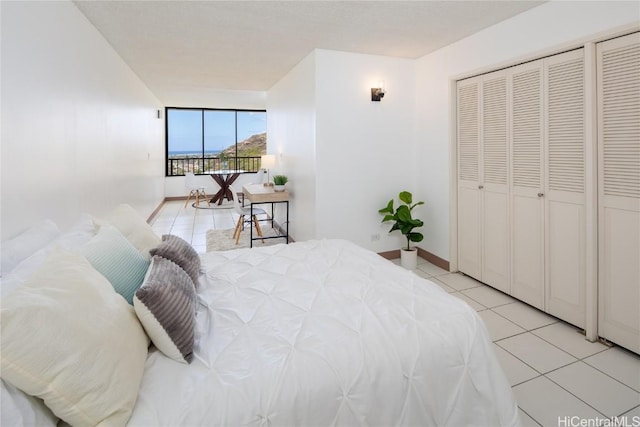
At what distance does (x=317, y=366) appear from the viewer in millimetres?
1195

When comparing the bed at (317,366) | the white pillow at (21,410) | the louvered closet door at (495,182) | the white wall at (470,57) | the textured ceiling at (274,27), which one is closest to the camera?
the white pillow at (21,410)

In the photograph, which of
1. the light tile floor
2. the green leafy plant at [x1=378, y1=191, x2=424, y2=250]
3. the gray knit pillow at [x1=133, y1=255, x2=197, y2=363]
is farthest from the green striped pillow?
the green leafy plant at [x1=378, y1=191, x2=424, y2=250]

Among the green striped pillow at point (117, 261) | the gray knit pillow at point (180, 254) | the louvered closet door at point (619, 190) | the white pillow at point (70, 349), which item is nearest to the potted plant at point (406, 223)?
the louvered closet door at point (619, 190)

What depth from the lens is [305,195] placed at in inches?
172

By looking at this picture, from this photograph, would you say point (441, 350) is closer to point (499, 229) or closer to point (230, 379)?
point (230, 379)

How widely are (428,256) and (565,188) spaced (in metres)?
1.83

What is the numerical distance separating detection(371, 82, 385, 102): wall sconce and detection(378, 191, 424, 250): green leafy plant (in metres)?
1.15

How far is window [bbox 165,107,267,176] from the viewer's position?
31.0 ft

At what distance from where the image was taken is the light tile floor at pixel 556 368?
1.79 m

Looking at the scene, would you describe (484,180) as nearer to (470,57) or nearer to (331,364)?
(470,57)

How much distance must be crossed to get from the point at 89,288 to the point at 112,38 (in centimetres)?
344

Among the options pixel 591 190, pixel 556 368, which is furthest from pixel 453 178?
pixel 556 368

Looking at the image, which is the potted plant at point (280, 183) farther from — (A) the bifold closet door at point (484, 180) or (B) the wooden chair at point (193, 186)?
(B) the wooden chair at point (193, 186)

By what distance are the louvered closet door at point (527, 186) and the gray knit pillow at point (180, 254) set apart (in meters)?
2.71
